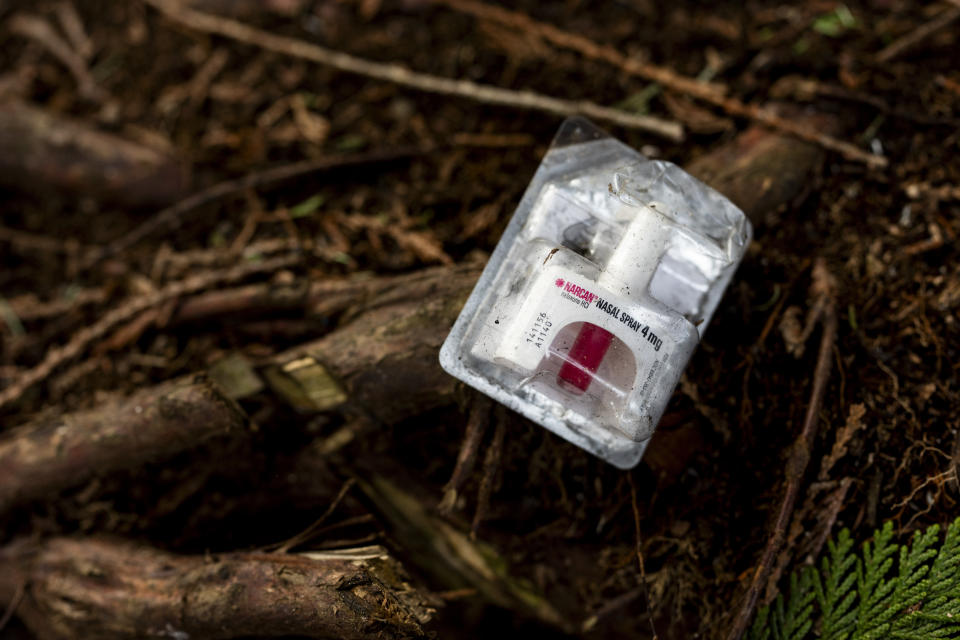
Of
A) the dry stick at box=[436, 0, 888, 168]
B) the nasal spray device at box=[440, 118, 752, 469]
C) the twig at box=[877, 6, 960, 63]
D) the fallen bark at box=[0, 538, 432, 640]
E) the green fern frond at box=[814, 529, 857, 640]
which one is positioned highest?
the twig at box=[877, 6, 960, 63]

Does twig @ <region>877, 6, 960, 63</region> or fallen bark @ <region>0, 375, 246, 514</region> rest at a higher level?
twig @ <region>877, 6, 960, 63</region>

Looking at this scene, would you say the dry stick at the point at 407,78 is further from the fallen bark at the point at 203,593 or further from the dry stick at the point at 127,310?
the fallen bark at the point at 203,593

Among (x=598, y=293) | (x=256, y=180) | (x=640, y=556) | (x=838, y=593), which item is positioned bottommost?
(x=640, y=556)

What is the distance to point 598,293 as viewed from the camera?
1.41 metres

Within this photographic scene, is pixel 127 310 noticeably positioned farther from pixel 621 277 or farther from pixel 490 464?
pixel 621 277

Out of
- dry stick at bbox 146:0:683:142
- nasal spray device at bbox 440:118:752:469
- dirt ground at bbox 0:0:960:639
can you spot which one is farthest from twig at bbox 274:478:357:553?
dry stick at bbox 146:0:683:142

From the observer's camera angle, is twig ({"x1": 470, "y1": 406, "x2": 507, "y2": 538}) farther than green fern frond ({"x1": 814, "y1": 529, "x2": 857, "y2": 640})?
Yes

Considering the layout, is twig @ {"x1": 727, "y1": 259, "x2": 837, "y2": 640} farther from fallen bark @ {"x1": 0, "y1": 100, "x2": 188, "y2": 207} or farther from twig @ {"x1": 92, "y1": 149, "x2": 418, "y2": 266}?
fallen bark @ {"x1": 0, "y1": 100, "x2": 188, "y2": 207}

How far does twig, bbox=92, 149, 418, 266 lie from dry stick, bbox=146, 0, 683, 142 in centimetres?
32

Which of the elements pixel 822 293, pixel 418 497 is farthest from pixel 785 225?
pixel 418 497

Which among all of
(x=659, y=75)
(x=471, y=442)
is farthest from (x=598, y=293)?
(x=659, y=75)

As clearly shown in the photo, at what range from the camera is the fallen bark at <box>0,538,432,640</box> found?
1.53 m

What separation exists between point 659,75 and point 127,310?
1.94 meters

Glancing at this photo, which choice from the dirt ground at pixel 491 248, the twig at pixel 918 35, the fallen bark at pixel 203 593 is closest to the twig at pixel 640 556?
the dirt ground at pixel 491 248
